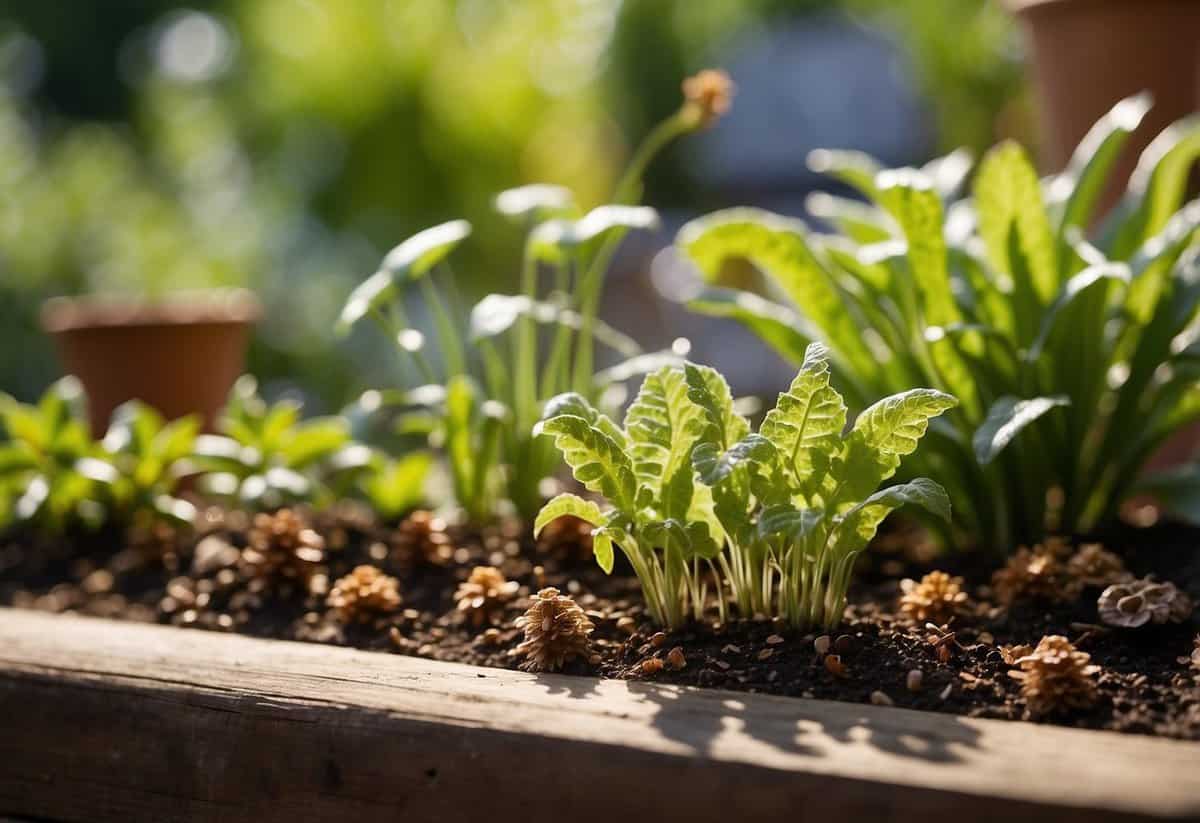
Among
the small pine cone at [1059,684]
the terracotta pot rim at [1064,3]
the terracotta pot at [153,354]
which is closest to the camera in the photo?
the small pine cone at [1059,684]

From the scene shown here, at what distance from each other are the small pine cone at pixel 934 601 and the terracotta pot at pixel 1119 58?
121cm

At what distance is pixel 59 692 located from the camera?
1312mm

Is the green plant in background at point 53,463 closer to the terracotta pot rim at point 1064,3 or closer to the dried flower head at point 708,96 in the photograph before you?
the dried flower head at point 708,96

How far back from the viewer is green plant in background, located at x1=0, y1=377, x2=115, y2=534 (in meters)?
1.88

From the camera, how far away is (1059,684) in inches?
41.3

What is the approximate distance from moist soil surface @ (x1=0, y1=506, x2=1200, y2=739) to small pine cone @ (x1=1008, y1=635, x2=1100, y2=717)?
11 mm

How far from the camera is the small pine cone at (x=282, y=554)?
158cm

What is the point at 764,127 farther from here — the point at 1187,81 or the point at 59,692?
the point at 59,692

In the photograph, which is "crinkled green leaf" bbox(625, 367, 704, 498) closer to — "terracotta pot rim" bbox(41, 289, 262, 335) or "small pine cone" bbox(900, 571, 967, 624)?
"small pine cone" bbox(900, 571, 967, 624)

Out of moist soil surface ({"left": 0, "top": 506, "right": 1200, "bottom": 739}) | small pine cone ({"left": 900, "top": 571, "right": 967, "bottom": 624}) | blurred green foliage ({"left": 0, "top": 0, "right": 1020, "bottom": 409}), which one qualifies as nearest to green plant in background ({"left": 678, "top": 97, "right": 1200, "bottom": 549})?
moist soil surface ({"left": 0, "top": 506, "right": 1200, "bottom": 739})

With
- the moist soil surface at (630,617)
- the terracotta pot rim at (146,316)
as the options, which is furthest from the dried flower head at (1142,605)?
the terracotta pot rim at (146,316)

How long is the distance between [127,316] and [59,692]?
118 cm

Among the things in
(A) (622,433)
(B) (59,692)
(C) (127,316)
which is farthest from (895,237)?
(C) (127,316)

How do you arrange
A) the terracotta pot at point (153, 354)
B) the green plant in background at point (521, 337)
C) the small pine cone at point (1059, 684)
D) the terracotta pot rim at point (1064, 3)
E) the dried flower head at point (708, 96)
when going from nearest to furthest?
the small pine cone at point (1059, 684) < the green plant in background at point (521, 337) < the dried flower head at point (708, 96) < the terracotta pot rim at point (1064, 3) < the terracotta pot at point (153, 354)
